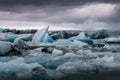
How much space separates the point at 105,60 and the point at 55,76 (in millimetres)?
2968

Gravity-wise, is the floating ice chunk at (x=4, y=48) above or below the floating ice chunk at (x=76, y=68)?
above

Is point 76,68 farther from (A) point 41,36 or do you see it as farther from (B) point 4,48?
(A) point 41,36

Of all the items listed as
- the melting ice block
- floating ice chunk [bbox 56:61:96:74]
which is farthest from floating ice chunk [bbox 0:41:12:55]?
the melting ice block

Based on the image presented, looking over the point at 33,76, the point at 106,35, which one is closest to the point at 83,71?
the point at 33,76

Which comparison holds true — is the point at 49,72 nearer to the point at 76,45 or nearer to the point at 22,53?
the point at 22,53

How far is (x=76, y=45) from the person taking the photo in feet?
57.2

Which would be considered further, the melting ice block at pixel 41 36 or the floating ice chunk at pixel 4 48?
the melting ice block at pixel 41 36

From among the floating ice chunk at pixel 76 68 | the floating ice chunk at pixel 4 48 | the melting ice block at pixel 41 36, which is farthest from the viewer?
the melting ice block at pixel 41 36

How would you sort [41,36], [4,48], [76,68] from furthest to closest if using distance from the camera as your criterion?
[41,36]
[4,48]
[76,68]

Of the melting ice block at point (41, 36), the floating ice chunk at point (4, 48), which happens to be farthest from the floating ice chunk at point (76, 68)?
the melting ice block at point (41, 36)

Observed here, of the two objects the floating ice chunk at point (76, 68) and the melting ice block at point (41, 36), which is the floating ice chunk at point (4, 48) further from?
the melting ice block at point (41, 36)

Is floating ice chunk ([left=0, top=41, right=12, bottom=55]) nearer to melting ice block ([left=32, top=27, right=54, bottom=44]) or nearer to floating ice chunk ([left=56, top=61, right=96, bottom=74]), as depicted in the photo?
floating ice chunk ([left=56, top=61, right=96, bottom=74])

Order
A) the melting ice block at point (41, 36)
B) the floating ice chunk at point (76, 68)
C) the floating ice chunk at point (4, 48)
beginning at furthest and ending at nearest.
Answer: the melting ice block at point (41, 36) → the floating ice chunk at point (4, 48) → the floating ice chunk at point (76, 68)

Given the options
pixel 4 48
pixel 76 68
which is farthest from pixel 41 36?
pixel 76 68
